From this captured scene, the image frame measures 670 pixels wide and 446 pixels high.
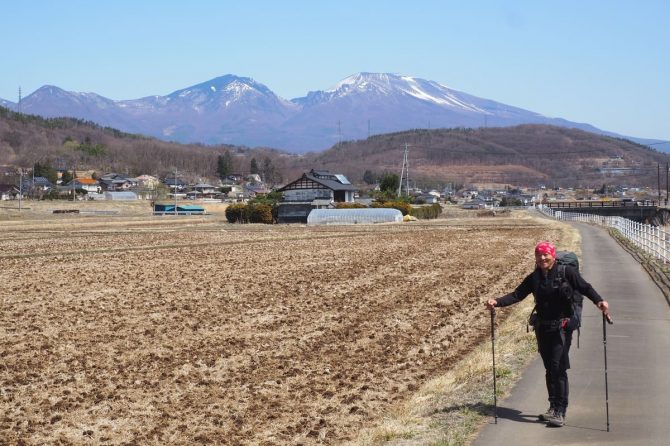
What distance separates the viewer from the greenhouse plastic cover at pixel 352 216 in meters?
72.5

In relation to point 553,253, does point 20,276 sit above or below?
below

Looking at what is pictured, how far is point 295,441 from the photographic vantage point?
867 centimetres

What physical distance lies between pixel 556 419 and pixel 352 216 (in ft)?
214

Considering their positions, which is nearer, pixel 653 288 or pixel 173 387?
pixel 173 387

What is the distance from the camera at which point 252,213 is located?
7425cm

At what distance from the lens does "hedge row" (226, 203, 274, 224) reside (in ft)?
243

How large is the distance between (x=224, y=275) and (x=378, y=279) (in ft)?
15.4

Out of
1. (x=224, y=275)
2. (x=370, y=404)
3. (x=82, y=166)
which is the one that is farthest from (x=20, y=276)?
(x=82, y=166)

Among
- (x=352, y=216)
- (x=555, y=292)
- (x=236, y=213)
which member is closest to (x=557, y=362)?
(x=555, y=292)

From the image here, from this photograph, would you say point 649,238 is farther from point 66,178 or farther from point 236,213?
point 66,178

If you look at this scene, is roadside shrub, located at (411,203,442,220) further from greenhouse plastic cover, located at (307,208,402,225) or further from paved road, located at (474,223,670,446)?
paved road, located at (474,223,670,446)

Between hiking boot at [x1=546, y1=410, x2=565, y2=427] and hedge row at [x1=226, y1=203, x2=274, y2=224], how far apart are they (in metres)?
66.4

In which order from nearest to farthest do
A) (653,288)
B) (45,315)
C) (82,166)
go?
(45,315), (653,288), (82,166)

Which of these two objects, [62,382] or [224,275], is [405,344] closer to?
[62,382]
